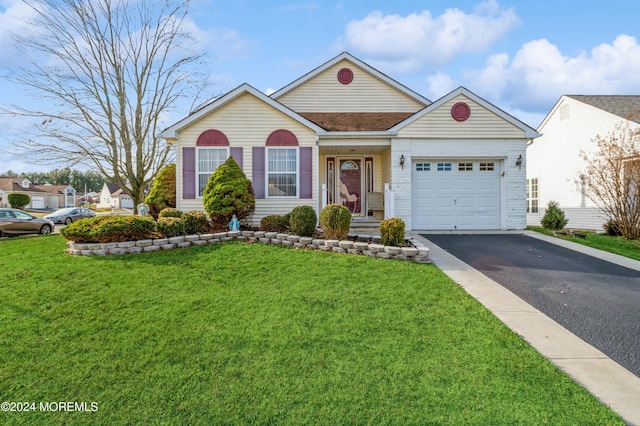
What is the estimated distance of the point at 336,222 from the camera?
8.37 meters

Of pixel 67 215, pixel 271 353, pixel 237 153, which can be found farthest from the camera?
pixel 67 215

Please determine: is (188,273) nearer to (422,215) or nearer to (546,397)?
(546,397)

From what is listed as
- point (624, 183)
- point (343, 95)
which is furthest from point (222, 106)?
point (624, 183)

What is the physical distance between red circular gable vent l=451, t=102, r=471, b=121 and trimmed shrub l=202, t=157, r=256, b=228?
753 centimetres

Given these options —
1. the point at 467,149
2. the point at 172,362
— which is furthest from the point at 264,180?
the point at 172,362

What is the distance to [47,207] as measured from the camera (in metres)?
54.1

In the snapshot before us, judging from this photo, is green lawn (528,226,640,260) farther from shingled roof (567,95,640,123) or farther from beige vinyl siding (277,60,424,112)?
beige vinyl siding (277,60,424,112)

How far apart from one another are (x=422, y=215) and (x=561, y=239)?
4.21 metres

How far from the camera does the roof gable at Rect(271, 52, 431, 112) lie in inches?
546

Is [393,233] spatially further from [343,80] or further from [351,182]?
[343,80]

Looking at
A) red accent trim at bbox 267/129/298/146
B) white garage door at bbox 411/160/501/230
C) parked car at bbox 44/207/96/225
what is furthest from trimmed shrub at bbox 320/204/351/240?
parked car at bbox 44/207/96/225

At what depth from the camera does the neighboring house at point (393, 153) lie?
11164 millimetres

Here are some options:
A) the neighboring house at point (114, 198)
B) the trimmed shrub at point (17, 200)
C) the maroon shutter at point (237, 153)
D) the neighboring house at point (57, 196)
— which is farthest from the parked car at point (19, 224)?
the neighboring house at point (114, 198)

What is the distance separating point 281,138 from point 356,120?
3277 mm
